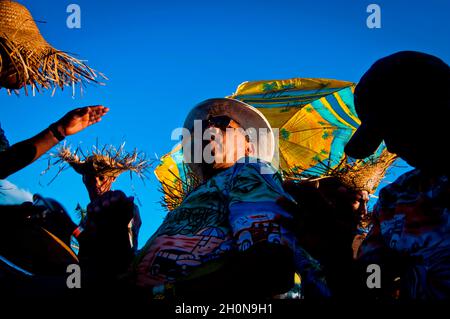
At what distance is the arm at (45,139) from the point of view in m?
2.97

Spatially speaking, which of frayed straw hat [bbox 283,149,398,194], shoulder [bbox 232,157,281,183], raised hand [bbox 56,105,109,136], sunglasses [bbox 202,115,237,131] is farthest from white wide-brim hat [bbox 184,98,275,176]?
frayed straw hat [bbox 283,149,398,194]

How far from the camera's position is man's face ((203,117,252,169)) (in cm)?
291

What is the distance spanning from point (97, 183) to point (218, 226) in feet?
10.4

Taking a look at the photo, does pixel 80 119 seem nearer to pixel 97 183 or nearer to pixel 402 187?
pixel 97 183

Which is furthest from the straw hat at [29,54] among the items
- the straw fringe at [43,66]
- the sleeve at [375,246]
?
the sleeve at [375,246]

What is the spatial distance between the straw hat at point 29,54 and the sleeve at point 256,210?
2.21 meters

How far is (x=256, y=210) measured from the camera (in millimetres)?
2033

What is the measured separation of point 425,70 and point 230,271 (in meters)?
1.10

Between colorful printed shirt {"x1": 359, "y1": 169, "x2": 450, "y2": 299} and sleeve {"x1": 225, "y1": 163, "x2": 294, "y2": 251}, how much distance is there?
454mm

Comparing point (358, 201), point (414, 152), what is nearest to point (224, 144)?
point (414, 152)

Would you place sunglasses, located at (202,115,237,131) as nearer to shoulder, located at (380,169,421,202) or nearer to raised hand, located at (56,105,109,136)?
raised hand, located at (56,105,109,136)

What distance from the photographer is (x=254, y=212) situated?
203 centimetres

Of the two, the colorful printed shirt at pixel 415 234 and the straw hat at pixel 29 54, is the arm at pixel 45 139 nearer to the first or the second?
the straw hat at pixel 29 54
